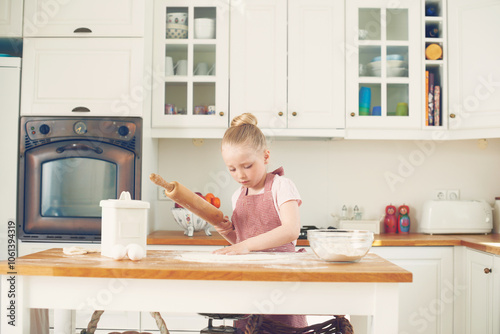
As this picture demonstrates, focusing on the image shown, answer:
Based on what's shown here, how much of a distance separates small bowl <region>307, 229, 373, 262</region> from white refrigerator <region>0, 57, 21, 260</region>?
196 cm

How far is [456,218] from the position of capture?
296 cm

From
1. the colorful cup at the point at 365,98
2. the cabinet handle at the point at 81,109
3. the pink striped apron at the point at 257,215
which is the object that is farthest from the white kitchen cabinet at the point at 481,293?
the cabinet handle at the point at 81,109

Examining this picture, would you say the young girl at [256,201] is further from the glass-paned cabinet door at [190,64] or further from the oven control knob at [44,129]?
the oven control knob at [44,129]

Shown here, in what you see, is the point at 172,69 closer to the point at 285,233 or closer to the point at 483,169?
the point at 285,233

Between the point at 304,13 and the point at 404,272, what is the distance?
6.91ft

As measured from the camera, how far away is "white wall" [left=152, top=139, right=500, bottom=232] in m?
3.22

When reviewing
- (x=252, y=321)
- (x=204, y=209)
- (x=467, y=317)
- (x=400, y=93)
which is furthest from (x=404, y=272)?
(x=400, y=93)

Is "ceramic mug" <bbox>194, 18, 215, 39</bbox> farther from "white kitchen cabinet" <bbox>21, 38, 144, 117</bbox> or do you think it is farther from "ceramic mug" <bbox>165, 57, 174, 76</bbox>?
"white kitchen cabinet" <bbox>21, 38, 144, 117</bbox>

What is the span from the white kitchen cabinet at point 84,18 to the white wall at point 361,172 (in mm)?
841

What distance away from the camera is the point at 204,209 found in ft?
4.98

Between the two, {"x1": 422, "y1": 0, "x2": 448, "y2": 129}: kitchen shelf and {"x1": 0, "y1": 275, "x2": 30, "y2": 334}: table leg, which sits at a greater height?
{"x1": 422, "y1": 0, "x2": 448, "y2": 129}: kitchen shelf

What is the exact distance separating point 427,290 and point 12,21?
2724mm

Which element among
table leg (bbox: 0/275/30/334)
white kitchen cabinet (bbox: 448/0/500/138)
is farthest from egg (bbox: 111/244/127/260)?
white kitchen cabinet (bbox: 448/0/500/138)

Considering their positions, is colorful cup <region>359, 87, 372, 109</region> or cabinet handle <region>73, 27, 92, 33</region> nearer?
cabinet handle <region>73, 27, 92, 33</region>
